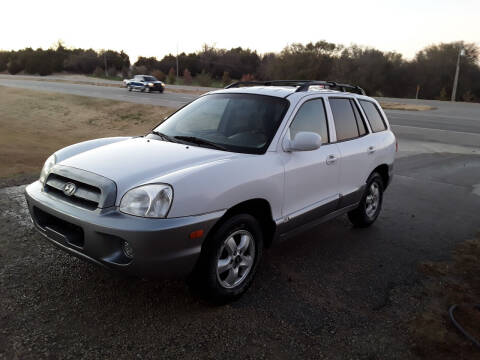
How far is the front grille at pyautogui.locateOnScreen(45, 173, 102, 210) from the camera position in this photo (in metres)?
3.07

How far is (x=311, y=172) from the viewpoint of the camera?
407 centimetres

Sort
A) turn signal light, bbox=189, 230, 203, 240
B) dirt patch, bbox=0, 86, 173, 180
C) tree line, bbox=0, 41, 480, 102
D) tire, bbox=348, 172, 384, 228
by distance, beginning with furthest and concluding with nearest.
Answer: tree line, bbox=0, 41, 480, 102
dirt patch, bbox=0, 86, 173, 180
tire, bbox=348, 172, 384, 228
turn signal light, bbox=189, 230, 203, 240

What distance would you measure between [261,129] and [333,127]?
3.36 ft

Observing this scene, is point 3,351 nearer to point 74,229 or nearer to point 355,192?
point 74,229

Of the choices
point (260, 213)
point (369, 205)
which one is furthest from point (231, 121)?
point (369, 205)

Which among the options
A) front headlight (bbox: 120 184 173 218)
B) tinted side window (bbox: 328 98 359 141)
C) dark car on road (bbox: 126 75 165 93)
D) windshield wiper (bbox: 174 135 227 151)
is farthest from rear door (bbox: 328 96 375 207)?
dark car on road (bbox: 126 75 165 93)

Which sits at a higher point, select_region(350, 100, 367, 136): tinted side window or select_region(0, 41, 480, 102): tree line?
select_region(0, 41, 480, 102): tree line

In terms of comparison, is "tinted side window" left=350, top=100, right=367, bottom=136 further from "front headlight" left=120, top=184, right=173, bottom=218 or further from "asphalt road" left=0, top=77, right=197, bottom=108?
"asphalt road" left=0, top=77, right=197, bottom=108

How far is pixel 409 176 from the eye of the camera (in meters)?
8.70

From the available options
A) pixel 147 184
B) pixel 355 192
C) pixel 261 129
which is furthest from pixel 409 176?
pixel 147 184

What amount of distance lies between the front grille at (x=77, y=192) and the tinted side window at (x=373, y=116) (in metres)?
3.61

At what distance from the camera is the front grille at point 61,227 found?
10.2 feet

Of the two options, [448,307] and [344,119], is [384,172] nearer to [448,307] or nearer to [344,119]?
[344,119]

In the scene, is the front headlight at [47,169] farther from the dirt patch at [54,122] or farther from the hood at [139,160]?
the dirt patch at [54,122]
